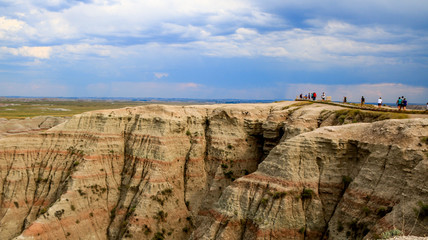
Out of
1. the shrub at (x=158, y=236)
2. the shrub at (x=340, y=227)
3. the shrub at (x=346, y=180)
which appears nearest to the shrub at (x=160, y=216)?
the shrub at (x=158, y=236)

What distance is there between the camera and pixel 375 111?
140 ft

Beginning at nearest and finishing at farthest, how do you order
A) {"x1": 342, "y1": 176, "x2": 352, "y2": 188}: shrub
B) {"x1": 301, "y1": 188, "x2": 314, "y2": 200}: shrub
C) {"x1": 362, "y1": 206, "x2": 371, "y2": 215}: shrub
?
{"x1": 362, "y1": 206, "x2": 371, "y2": 215}: shrub < {"x1": 342, "y1": 176, "x2": 352, "y2": 188}: shrub < {"x1": 301, "y1": 188, "x2": 314, "y2": 200}: shrub

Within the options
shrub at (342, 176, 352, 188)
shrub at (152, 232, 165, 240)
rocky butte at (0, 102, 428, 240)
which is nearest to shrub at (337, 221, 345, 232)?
rocky butte at (0, 102, 428, 240)

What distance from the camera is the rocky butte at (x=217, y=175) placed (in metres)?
28.5

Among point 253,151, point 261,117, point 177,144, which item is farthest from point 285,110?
point 177,144

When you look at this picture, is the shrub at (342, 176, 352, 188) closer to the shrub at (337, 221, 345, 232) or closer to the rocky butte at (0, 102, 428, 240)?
the rocky butte at (0, 102, 428, 240)

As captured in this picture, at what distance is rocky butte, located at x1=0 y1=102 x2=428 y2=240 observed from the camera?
A: 2853 cm

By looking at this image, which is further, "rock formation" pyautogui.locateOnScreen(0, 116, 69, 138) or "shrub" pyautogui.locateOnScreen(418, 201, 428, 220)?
"rock formation" pyautogui.locateOnScreen(0, 116, 69, 138)

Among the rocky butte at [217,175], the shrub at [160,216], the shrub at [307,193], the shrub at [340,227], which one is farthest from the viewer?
the shrub at [160,216]

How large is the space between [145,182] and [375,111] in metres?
34.6

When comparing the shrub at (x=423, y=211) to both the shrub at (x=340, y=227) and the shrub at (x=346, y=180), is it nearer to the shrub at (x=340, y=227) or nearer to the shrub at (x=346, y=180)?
the shrub at (x=340, y=227)

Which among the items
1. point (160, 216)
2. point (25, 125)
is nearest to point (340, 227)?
point (160, 216)

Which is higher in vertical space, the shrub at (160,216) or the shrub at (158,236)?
the shrub at (160,216)

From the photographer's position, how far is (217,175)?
48.4 metres
